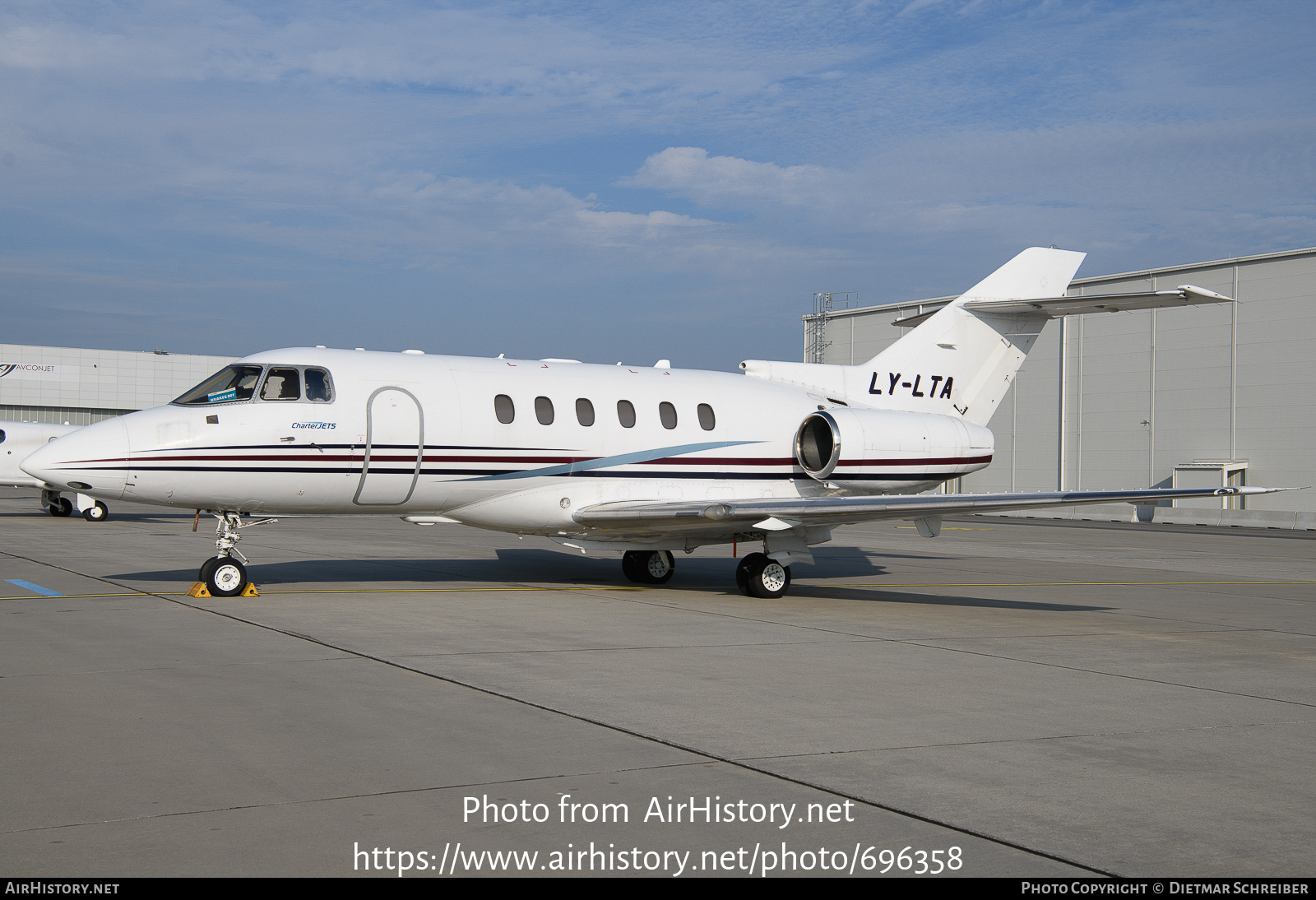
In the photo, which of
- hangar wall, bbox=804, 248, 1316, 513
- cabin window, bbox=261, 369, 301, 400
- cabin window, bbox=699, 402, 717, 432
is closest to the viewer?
cabin window, bbox=261, 369, 301, 400

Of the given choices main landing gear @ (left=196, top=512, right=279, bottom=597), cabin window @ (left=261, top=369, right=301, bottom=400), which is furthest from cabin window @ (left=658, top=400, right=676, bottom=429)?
main landing gear @ (left=196, top=512, right=279, bottom=597)

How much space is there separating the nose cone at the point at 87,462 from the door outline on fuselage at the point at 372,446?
2639mm

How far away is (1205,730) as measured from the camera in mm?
7328

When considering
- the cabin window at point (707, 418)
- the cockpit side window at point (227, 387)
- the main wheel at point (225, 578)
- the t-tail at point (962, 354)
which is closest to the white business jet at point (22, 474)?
the cockpit side window at point (227, 387)

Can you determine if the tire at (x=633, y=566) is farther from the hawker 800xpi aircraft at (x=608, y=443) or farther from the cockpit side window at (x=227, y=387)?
the cockpit side window at (x=227, y=387)

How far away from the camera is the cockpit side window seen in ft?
43.7

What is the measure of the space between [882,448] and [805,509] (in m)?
2.96

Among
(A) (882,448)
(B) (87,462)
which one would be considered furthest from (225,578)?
(A) (882,448)

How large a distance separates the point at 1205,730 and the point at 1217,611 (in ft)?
27.1

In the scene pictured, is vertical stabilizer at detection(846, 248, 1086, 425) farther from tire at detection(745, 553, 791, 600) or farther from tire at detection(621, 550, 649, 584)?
tire at detection(621, 550, 649, 584)

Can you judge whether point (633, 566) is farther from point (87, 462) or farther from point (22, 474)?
point (22, 474)

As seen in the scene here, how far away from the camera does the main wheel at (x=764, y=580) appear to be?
593 inches

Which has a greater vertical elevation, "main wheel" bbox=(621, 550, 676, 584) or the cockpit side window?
the cockpit side window

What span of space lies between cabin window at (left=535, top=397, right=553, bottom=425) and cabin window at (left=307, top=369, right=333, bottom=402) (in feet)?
8.81
